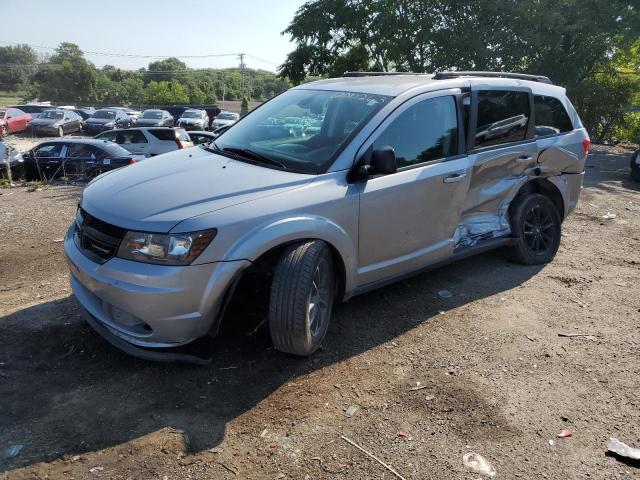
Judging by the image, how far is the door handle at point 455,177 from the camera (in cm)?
425

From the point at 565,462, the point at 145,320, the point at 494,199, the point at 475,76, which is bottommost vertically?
the point at 565,462

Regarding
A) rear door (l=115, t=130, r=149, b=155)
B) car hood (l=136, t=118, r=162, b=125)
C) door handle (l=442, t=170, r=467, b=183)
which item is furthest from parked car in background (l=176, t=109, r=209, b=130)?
door handle (l=442, t=170, r=467, b=183)

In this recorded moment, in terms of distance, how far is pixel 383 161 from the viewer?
3.57m

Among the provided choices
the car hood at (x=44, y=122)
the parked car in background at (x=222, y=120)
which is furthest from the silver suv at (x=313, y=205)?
the car hood at (x=44, y=122)

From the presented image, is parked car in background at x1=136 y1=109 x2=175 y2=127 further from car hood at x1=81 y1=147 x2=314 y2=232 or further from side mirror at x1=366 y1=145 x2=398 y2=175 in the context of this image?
side mirror at x1=366 y1=145 x2=398 y2=175

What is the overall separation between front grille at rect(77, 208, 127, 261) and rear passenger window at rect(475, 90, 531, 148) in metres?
3.08

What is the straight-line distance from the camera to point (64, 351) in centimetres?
360

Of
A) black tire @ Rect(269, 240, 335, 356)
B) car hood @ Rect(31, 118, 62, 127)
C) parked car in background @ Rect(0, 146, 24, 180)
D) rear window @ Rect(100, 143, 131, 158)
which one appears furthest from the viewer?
car hood @ Rect(31, 118, 62, 127)

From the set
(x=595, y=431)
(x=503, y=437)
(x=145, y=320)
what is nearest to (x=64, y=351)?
(x=145, y=320)

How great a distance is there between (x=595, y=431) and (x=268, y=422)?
6.08ft

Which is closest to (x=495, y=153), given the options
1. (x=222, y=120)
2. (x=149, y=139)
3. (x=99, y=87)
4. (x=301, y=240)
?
(x=301, y=240)

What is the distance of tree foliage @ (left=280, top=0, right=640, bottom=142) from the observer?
684 inches

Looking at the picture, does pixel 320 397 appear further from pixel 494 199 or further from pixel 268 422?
pixel 494 199

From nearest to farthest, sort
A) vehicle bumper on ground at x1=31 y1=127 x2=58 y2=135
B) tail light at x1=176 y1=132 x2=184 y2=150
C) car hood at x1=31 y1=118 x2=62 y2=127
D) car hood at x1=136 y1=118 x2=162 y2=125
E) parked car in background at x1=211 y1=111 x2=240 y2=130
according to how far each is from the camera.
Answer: tail light at x1=176 y1=132 x2=184 y2=150, car hood at x1=136 y1=118 x2=162 y2=125, vehicle bumper on ground at x1=31 y1=127 x2=58 y2=135, car hood at x1=31 y1=118 x2=62 y2=127, parked car in background at x1=211 y1=111 x2=240 y2=130
